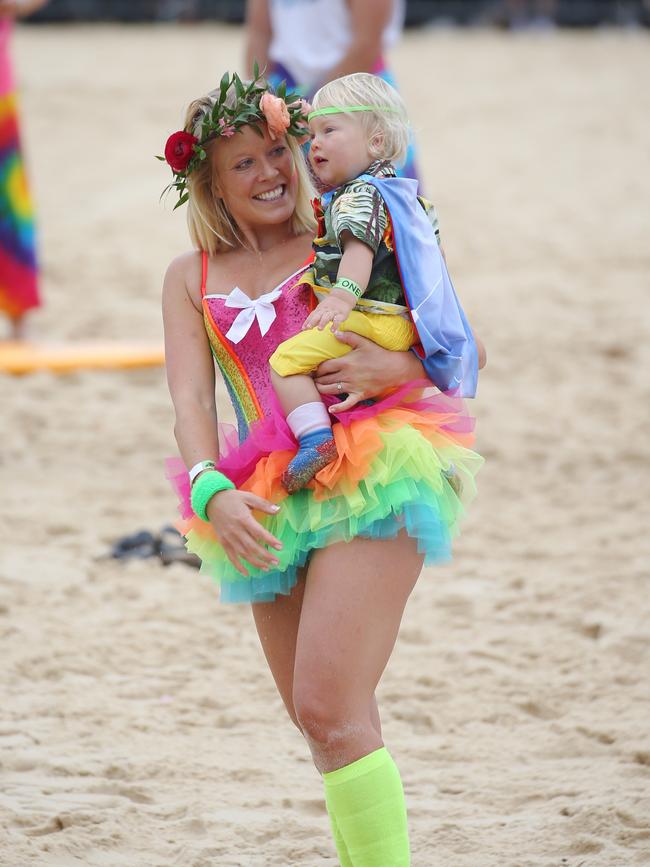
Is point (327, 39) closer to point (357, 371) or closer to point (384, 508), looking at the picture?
point (357, 371)

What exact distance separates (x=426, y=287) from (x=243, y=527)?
553 mm

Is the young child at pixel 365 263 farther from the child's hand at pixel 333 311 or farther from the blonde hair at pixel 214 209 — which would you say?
the blonde hair at pixel 214 209

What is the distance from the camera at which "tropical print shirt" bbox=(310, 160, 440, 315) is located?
2.28 meters

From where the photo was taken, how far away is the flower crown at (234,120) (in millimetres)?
2467

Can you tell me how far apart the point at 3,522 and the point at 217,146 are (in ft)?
9.38

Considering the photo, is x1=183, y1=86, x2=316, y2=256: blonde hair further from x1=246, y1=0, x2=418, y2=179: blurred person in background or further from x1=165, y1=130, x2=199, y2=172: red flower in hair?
x1=246, y1=0, x2=418, y2=179: blurred person in background

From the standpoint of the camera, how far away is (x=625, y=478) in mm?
5477

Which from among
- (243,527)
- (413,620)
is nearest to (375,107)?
(243,527)

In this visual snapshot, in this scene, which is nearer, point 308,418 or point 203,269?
point 308,418

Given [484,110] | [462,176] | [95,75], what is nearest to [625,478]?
[462,176]

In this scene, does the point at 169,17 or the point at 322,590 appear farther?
the point at 169,17

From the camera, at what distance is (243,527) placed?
7.63ft

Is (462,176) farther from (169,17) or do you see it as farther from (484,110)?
(169,17)

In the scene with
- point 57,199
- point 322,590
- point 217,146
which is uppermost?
point 217,146
